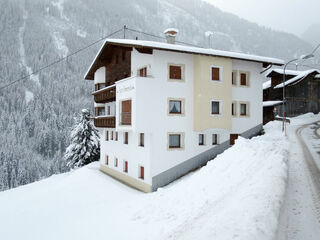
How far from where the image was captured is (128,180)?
79.5ft

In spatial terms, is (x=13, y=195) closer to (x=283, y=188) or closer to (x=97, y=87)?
(x=97, y=87)

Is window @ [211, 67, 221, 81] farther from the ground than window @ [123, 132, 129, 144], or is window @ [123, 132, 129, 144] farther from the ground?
window @ [211, 67, 221, 81]

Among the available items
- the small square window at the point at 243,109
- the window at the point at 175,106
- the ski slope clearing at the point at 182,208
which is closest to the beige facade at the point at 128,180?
the ski slope clearing at the point at 182,208

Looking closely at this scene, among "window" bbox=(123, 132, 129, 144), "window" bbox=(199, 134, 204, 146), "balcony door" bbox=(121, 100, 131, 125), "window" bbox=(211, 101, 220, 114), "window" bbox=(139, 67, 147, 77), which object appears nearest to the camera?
"balcony door" bbox=(121, 100, 131, 125)

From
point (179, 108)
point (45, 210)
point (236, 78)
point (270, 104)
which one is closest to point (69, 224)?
point (45, 210)

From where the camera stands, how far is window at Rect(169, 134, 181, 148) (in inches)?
853

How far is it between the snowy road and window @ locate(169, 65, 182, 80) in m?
10.7

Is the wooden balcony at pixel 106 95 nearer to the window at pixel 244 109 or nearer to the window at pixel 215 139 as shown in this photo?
the window at pixel 215 139

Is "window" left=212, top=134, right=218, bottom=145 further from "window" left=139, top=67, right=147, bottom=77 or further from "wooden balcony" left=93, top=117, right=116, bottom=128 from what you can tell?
"wooden balcony" left=93, top=117, right=116, bottom=128

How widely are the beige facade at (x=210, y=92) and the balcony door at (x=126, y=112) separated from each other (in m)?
5.48

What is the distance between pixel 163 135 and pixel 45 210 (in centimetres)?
1021

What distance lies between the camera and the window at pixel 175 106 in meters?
21.7

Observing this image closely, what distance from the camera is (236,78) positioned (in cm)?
2508

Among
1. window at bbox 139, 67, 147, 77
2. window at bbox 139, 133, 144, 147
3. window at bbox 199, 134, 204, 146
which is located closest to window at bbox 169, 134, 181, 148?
window at bbox 199, 134, 204, 146
